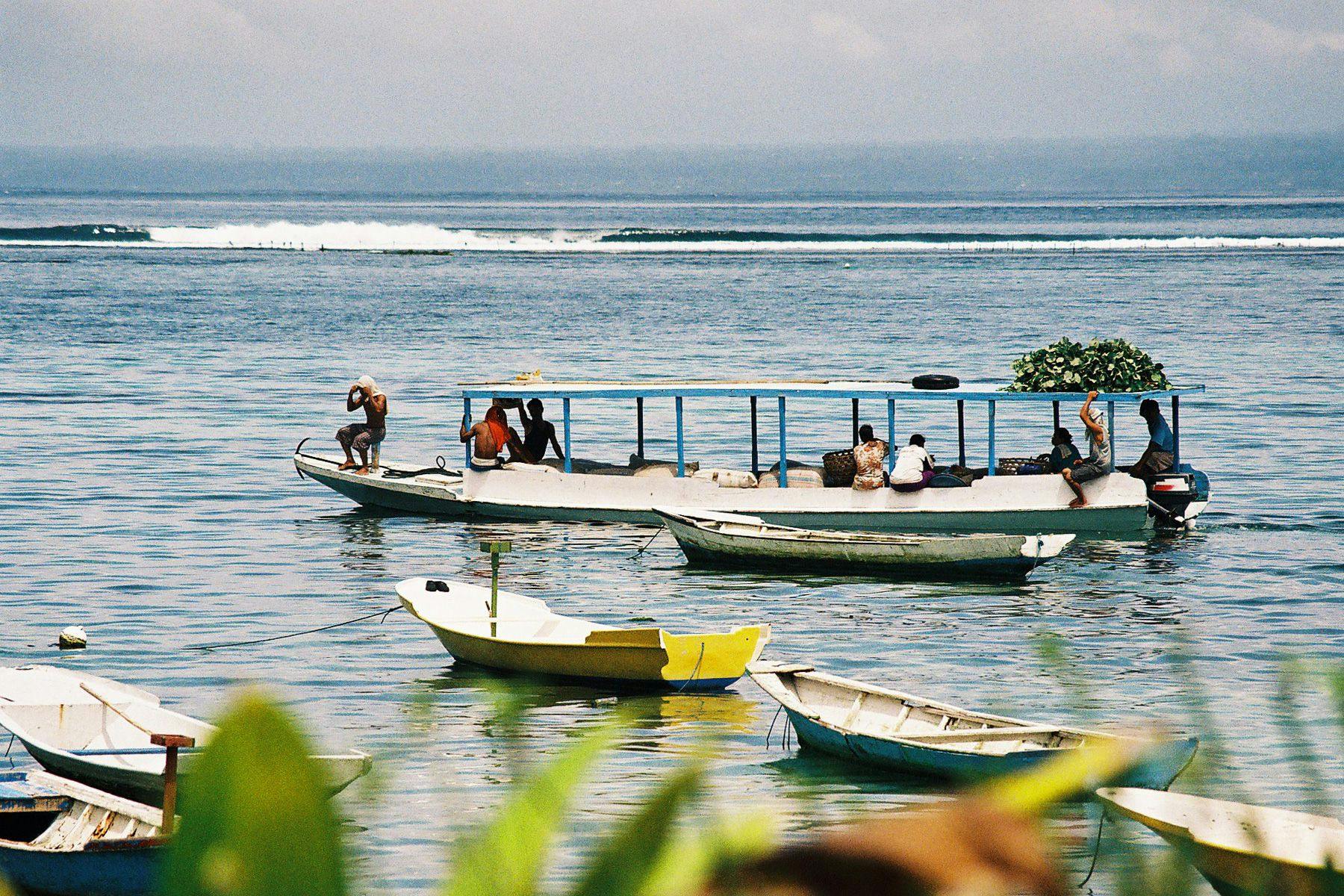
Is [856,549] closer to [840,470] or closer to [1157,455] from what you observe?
[840,470]

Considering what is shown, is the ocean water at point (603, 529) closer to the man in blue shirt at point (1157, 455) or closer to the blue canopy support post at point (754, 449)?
the man in blue shirt at point (1157, 455)

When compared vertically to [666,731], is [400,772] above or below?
above

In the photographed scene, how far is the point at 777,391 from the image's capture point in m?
24.4

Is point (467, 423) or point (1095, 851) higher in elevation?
point (1095, 851)

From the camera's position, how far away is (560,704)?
15.5m

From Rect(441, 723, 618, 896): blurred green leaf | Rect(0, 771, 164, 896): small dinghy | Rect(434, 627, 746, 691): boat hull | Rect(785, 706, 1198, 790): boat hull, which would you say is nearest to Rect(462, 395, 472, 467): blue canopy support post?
Rect(434, 627, 746, 691): boat hull

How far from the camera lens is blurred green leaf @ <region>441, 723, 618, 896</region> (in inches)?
48.9

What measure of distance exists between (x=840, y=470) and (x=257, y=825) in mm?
23344

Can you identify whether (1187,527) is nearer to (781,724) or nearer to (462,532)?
(462,532)

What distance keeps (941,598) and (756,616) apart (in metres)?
2.55

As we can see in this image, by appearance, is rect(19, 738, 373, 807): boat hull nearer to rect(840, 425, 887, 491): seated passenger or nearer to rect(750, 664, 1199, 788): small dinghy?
rect(750, 664, 1199, 788): small dinghy

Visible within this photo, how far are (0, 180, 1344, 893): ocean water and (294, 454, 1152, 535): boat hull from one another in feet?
1.47

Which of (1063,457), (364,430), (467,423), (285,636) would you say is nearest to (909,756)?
(285,636)

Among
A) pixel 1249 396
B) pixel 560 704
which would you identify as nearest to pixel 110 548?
pixel 560 704
